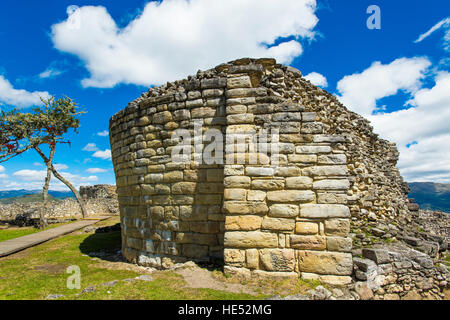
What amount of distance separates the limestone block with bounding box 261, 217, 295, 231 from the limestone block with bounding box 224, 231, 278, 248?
128 mm

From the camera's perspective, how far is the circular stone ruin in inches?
180

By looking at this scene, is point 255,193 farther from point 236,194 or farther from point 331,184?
point 331,184

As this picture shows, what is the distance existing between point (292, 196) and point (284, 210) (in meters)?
0.30

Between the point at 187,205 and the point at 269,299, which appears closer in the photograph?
the point at 269,299

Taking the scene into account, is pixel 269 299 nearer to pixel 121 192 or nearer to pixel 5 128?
pixel 121 192

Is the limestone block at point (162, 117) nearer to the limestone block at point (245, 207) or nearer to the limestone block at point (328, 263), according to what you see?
the limestone block at point (245, 207)

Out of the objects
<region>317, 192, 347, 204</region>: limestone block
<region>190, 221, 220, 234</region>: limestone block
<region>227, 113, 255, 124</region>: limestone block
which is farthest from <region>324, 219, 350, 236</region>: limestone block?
<region>227, 113, 255, 124</region>: limestone block

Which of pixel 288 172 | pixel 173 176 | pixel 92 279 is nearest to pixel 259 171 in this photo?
pixel 288 172

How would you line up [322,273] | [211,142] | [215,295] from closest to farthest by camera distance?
[215,295] → [322,273] → [211,142]

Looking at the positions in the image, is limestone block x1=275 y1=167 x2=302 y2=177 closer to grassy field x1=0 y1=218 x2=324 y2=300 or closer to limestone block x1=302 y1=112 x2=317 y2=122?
limestone block x1=302 y1=112 x2=317 y2=122

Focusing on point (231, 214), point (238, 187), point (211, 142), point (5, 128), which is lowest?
point (231, 214)

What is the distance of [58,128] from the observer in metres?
19.0
